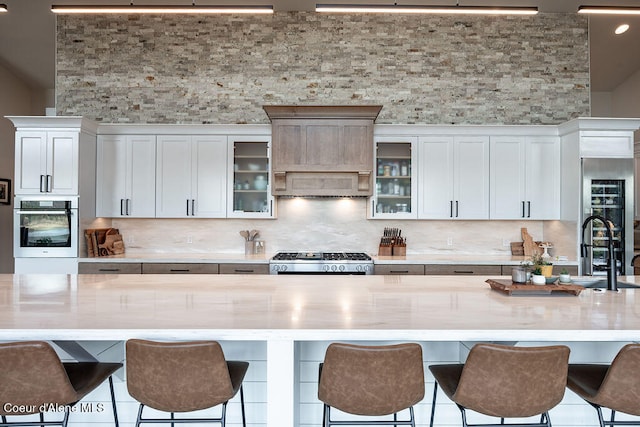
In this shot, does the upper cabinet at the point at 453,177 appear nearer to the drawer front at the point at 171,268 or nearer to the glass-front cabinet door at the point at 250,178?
the glass-front cabinet door at the point at 250,178

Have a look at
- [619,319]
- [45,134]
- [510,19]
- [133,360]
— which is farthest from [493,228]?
[45,134]

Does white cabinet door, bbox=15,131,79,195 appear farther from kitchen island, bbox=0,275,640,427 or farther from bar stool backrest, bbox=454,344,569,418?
bar stool backrest, bbox=454,344,569,418

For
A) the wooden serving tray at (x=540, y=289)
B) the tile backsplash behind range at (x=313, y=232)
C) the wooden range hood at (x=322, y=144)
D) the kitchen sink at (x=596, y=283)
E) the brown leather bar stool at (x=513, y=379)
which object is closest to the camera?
the brown leather bar stool at (x=513, y=379)

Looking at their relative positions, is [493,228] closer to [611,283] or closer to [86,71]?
[611,283]

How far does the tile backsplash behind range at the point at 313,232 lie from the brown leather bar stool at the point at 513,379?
3517 mm

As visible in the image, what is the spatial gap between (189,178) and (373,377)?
3797 mm

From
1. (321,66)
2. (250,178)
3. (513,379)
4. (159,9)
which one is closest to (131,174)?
(250,178)

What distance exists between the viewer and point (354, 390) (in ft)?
5.59

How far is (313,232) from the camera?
5262 mm

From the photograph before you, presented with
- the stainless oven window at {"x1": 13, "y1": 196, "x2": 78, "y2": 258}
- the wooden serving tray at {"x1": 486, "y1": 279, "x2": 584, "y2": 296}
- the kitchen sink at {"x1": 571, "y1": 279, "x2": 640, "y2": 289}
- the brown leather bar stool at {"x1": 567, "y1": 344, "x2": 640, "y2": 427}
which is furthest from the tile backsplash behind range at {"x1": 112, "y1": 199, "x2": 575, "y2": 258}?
the brown leather bar stool at {"x1": 567, "y1": 344, "x2": 640, "y2": 427}

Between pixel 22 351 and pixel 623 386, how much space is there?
245 centimetres

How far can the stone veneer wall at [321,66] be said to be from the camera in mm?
5125

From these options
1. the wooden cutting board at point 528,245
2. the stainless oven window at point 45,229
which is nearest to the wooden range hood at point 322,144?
the wooden cutting board at point 528,245

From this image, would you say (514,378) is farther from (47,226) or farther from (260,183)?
(47,226)
